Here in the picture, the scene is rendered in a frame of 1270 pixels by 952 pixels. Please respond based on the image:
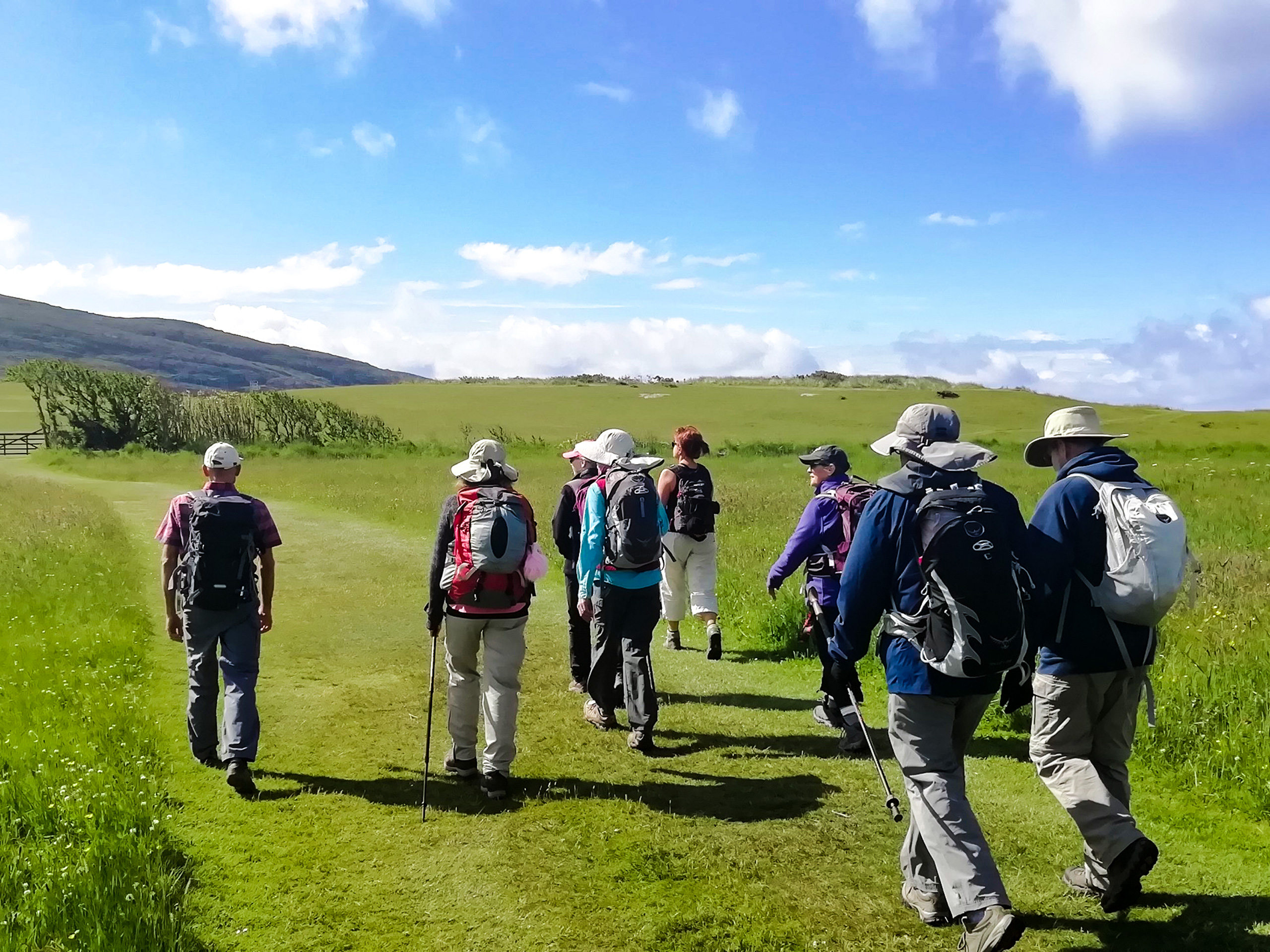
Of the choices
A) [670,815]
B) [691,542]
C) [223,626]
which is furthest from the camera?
[691,542]

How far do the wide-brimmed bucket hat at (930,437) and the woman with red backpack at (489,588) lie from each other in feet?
7.96

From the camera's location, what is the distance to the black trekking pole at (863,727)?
4.84 meters

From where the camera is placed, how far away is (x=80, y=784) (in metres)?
5.45

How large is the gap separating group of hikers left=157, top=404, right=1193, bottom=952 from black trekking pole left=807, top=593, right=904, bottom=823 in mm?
303

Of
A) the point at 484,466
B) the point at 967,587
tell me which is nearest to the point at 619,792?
the point at 484,466

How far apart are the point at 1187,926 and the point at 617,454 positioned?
426cm

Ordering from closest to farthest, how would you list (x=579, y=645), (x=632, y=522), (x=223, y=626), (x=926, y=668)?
(x=926, y=668)
(x=223, y=626)
(x=632, y=522)
(x=579, y=645)

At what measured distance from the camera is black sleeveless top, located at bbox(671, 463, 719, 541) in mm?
9406

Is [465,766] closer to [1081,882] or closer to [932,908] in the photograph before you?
[932,908]

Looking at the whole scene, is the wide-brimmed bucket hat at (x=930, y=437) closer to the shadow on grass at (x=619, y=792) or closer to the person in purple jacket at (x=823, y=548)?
the person in purple jacket at (x=823, y=548)

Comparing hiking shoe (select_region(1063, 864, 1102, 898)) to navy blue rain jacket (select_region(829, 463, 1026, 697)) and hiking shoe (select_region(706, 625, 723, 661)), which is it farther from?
hiking shoe (select_region(706, 625, 723, 661))

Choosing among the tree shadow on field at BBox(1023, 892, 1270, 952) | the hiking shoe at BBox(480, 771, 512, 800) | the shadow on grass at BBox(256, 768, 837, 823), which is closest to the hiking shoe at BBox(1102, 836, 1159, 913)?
the tree shadow on field at BBox(1023, 892, 1270, 952)

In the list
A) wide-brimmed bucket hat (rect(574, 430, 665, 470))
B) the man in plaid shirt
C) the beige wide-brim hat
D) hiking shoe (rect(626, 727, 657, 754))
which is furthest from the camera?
hiking shoe (rect(626, 727, 657, 754))

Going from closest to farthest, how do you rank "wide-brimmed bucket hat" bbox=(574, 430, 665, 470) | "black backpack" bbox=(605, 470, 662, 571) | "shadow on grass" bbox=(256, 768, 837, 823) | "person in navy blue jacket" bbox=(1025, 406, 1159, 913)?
"person in navy blue jacket" bbox=(1025, 406, 1159, 913) → "shadow on grass" bbox=(256, 768, 837, 823) → "black backpack" bbox=(605, 470, 662, 571) → "wide-brimmed bucket hat" bbox=(574, 430, 665, 470)
